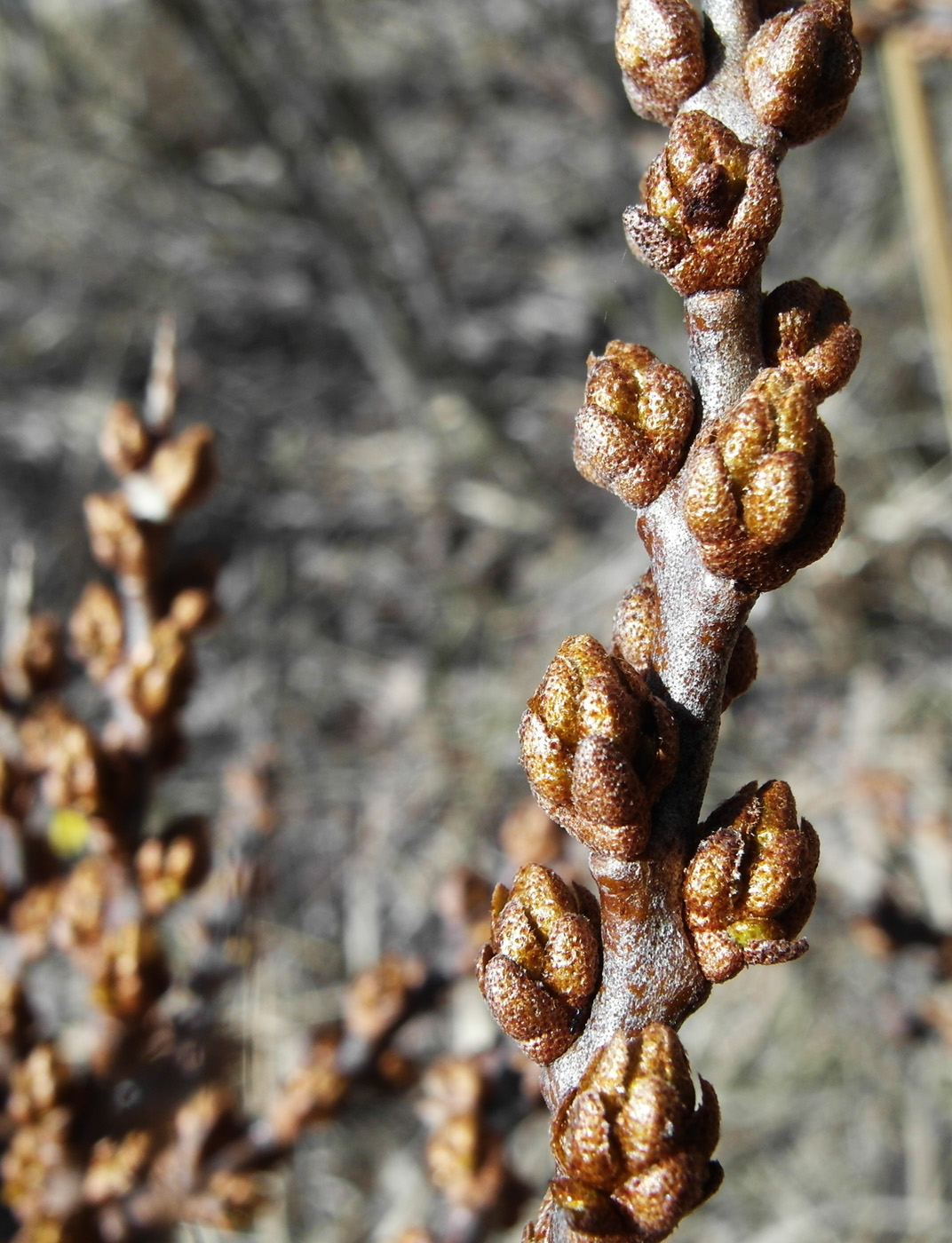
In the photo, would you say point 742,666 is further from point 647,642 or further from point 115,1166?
point 115,1166

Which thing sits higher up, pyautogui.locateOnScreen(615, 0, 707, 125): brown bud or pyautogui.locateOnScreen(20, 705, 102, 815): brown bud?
pyautogui.locateOnScreen(615, 0, 707, 125): brown bud

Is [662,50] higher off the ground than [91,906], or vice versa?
[662,50]

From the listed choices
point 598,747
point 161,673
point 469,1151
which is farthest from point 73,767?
point 598,747

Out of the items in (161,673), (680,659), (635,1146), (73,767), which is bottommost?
(635,1146)

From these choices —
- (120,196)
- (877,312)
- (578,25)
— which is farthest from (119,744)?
(120,196)

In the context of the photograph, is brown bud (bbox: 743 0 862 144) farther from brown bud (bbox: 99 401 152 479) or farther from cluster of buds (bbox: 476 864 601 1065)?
brown bud (bbox: 99 401 152 479)

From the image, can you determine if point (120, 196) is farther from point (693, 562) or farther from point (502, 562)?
point (693, 562)

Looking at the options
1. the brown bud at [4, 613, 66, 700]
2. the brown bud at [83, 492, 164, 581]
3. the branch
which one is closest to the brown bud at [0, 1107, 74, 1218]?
the brown bud at [4, 613, 66, 700]
